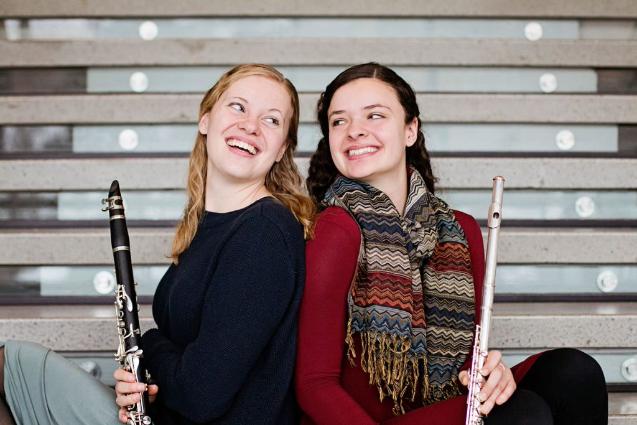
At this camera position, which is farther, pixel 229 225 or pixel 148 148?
pixel 148 148

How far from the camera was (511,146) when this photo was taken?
2.64 meters

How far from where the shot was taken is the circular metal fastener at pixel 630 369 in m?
2.31

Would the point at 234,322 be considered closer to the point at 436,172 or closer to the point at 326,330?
the point at 326,330

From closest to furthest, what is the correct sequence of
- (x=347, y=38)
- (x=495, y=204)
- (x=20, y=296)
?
(x=495, y=204) → (x=20, y=296) → (x=347, y=38)

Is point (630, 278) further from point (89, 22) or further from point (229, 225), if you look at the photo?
point (89, 22)

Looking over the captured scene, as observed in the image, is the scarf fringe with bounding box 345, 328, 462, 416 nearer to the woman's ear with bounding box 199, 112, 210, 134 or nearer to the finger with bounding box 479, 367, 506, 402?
the finger with bounding box 479, 367, 506, 402

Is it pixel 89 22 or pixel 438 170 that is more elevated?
pixel 89 22

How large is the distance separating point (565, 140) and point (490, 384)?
4.59 feet

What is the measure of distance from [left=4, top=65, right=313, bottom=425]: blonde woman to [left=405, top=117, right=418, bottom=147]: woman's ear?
0.85ft

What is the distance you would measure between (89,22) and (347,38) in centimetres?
90

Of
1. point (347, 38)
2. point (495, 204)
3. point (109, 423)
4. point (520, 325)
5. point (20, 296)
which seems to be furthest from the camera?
point (347, 38)

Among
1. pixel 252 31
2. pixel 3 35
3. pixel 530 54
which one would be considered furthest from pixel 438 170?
pixel 3 35

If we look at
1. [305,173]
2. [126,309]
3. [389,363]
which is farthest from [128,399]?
[305,173]

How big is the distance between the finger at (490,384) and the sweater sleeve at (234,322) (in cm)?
40
